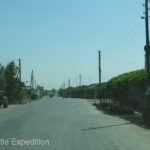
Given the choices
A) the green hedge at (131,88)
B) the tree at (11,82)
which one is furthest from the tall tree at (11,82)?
the green hedge at (131,88)

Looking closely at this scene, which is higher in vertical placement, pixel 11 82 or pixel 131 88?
pixel 11 82

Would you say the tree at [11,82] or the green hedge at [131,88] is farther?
the tree at [11,82]

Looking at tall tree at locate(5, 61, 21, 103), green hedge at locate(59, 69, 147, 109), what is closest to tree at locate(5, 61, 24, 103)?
tall tree at locate(5, 61, 21, 103)

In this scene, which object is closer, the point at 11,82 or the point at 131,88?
the point at 131,88

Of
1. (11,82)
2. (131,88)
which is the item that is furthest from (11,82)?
(131,88)

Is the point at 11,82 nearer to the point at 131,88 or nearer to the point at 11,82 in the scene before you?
the point at 11,82

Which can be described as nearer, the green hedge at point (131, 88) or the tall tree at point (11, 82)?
the green hedge at point (131, 88)

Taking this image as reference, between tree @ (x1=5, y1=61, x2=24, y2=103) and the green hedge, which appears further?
tree @ (x1=5, y1=61, x2=24, y2=103)

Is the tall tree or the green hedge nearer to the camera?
the green hedge

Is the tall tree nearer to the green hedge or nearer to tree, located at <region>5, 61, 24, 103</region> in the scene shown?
tree, located at <region>5, 61, 24, 103</region>

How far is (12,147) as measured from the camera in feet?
40.6

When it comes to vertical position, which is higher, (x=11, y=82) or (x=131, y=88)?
(x=11, y=82)

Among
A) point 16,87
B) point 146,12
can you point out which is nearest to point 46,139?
point 146,12

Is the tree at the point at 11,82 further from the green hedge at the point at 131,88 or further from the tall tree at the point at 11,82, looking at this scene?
the green hedge at the point at 131,88
